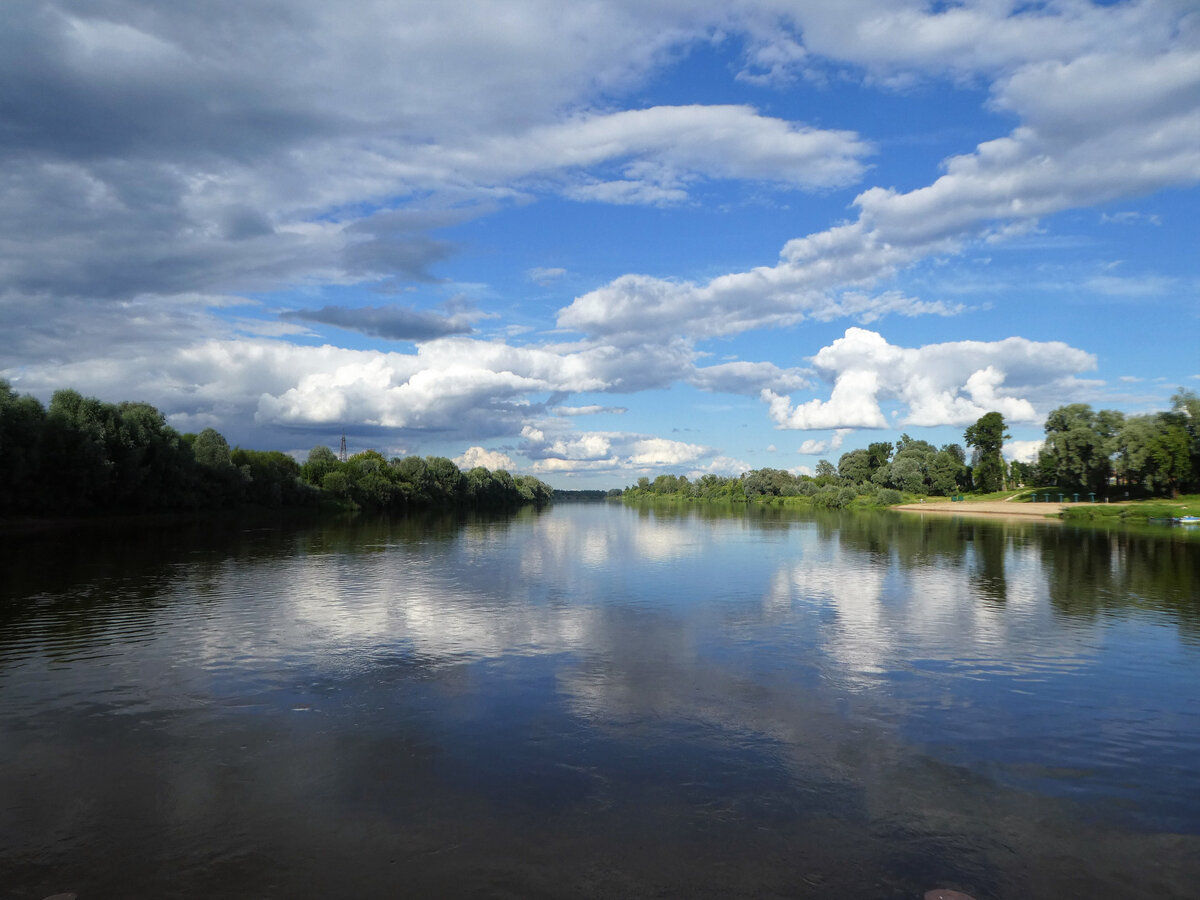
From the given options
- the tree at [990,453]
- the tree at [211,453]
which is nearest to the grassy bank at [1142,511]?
the tree at [990,453]

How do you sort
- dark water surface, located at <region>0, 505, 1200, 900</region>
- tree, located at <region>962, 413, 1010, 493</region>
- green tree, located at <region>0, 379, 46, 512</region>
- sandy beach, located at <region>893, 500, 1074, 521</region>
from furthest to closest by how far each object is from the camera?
tree, located at <region>962, 413, 1010, 493</region> → sandy beach, located at <region>893, 500, 1074, 521</region> → green tree, located at <region>0, 379, 46, 512</region> → dark water surface, located at <region>0, 505, 1200, 900</region>

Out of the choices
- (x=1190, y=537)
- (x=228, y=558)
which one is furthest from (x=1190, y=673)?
(x=1190, y=537)

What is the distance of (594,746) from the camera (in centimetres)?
1217

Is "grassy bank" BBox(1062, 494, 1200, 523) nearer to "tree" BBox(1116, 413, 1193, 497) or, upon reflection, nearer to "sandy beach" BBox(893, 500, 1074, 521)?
"tree" BBox(1116, 413, 1193, 497)

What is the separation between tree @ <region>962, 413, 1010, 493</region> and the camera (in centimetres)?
→ 16038

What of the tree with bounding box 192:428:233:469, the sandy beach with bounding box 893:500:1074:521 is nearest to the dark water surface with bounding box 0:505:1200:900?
the tree with bounding box 192:428:233:469

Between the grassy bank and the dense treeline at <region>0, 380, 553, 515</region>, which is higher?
the dense treeline at <region>0, 380, 553, 515</region>

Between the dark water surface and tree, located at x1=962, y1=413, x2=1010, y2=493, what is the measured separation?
486ft

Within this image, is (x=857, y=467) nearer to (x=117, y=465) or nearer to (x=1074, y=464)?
(x=1074, y=464)

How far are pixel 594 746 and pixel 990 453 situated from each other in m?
175

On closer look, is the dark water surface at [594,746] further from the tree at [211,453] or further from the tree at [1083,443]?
the tree at [1083,443]

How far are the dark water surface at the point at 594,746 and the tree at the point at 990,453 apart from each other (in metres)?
148

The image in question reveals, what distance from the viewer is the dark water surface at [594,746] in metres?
8.49

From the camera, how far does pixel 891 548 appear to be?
52.3 meters
